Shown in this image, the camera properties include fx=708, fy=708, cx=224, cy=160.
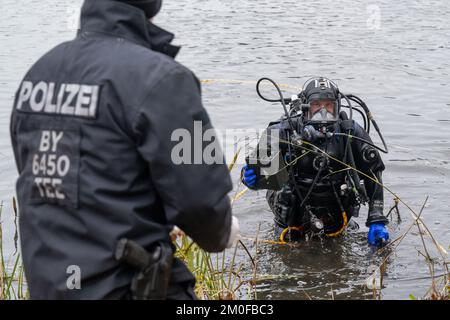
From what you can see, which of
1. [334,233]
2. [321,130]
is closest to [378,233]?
[334,233]

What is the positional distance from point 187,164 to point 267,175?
2895 millimetres

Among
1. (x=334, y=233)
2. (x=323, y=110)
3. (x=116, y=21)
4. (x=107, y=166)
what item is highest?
(x=116, y=21)

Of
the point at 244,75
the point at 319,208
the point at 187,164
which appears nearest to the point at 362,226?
the point at 319,208

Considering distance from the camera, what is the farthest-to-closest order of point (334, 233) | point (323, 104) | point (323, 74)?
point (323, 74) < point (334, 233) < point (323, 104)

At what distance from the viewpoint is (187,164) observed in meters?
2.19

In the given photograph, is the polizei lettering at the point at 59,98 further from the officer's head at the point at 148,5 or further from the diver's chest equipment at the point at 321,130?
the diver's chest equipment at the point at 321,130

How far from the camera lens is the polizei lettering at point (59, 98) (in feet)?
7.18

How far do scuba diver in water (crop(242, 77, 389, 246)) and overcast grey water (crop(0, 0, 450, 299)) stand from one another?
0.84ft

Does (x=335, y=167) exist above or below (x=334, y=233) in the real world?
above

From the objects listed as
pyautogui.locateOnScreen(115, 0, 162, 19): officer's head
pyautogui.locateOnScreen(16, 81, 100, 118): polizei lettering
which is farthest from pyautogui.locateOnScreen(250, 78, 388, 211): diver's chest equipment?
pyautogui.locateOnScreen(16, 81, 100, 118): polizei lettering

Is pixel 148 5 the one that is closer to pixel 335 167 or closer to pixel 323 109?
pixel 323 109

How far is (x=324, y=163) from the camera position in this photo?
222 inches

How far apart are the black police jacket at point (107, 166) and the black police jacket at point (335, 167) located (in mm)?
3417

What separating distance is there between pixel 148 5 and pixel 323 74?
1040cm
